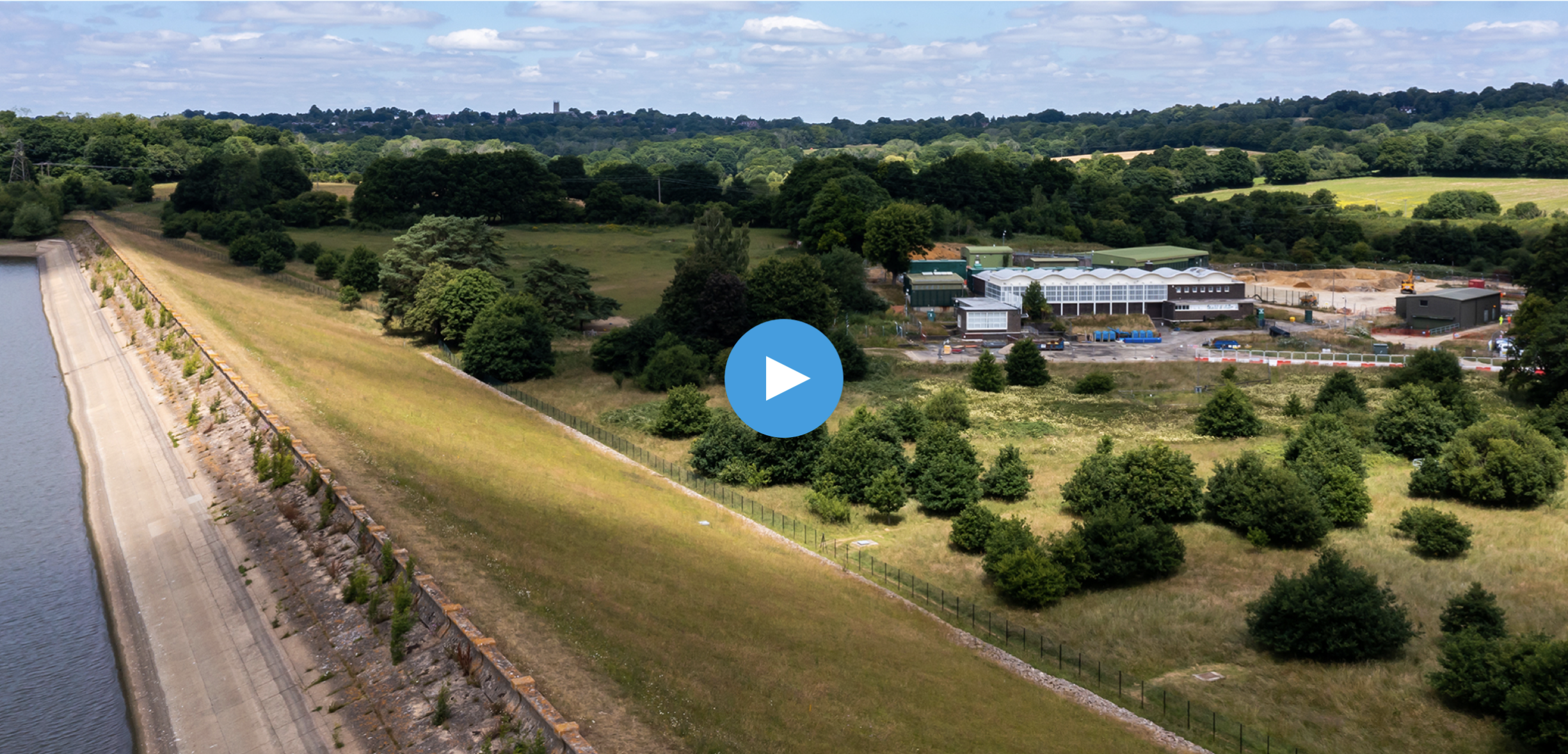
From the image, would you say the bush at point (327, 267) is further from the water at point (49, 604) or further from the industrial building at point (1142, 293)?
the industrial building at point (1142, 293)

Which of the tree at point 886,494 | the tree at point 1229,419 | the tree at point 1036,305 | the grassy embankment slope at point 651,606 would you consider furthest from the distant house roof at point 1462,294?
the grassy embankment slope at point 651,606

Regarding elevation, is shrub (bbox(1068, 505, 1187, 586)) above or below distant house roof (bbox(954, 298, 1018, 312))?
below

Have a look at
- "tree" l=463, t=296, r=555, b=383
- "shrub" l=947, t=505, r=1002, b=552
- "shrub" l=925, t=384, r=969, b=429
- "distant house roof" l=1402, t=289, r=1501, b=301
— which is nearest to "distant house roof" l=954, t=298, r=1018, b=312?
"shrub" l=925, t=384, r=969, b=429

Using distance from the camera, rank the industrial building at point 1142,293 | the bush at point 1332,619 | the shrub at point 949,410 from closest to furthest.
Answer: the bush at point 1332,619 → the shrub at point 949,410 → the industrial building at point 1142,293

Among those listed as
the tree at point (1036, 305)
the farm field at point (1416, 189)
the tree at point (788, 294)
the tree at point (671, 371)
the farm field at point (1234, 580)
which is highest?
the farm field at point (1416, 189)

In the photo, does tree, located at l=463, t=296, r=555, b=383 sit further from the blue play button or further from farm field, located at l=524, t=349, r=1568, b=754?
the blue play button

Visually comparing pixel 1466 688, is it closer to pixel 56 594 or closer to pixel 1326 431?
pixel 1326 431
